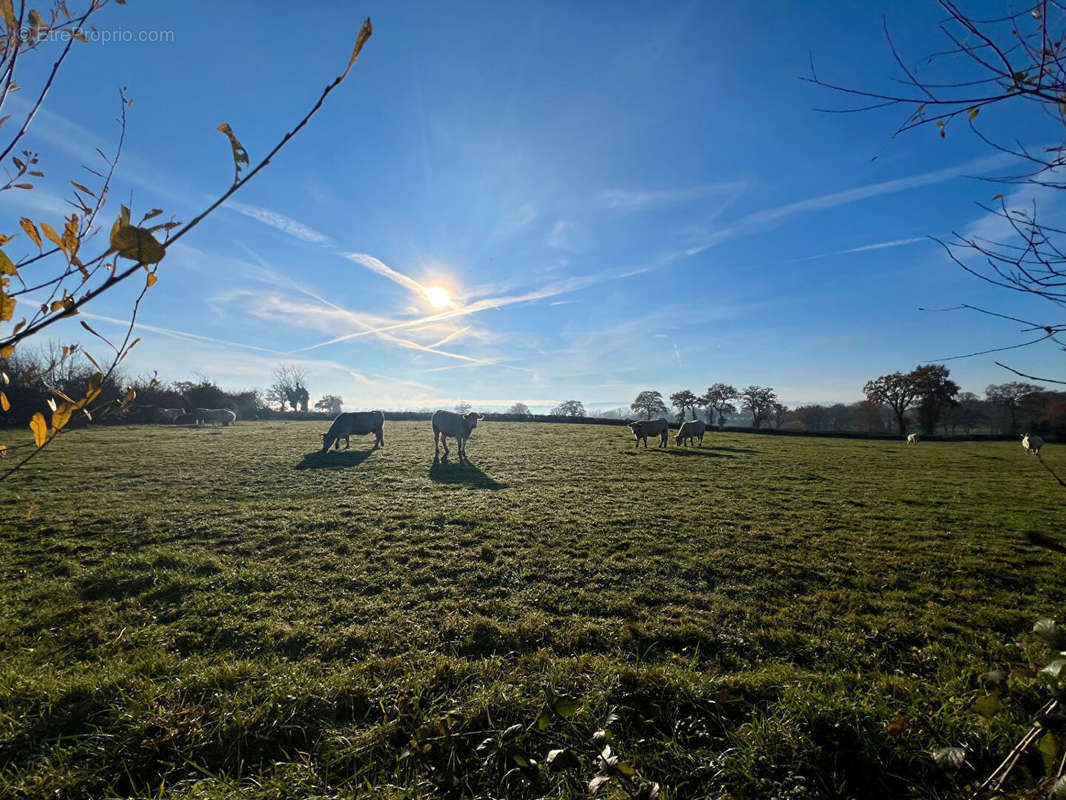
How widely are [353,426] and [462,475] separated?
8.54 m

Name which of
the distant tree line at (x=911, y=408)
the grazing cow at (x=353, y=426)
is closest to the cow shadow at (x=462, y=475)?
the grazing cow at (x=353, y=426)

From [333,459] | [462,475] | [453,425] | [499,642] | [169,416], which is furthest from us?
[169,416]

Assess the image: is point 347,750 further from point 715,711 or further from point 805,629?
point 805,629

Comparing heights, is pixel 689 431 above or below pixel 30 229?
below

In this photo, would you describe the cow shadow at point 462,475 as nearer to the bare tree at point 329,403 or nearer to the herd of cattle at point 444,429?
the herd of cattle at point 444,429

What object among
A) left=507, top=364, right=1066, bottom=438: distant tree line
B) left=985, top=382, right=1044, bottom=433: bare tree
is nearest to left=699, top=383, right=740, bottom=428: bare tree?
left=507, top=364, right=1066, bottom=438: distant tree line

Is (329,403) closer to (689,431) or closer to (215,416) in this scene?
(215,416)

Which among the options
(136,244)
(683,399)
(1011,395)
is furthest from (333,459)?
(1011,395)

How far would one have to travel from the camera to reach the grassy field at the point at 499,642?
219 centimetres

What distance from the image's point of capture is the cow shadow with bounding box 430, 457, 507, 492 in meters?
11.4

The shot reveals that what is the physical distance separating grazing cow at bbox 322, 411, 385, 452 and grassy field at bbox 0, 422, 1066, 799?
8358 millimetres

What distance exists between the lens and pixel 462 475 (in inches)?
502

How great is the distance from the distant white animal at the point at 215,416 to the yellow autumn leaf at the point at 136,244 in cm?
3802

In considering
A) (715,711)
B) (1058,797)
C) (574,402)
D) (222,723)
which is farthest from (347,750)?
(574,402)
